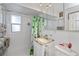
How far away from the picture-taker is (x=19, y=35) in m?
1.79

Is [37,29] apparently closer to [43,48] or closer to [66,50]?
[43,48]

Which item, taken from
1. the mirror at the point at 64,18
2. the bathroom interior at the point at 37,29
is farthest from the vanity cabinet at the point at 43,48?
the mirror at the point at 64,18

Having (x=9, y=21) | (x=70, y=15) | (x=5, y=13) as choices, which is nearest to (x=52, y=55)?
(x=70, y=15)

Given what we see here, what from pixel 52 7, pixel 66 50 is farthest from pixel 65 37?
pixel 52 7

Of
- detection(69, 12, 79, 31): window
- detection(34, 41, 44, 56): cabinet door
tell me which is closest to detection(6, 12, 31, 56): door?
detection(34, 41, 44, 56): cabinet door

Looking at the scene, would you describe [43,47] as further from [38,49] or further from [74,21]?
[74,21]

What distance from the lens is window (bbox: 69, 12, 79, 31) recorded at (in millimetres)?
1690

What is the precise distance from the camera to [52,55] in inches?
68.5

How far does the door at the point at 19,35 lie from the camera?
5.77 ft

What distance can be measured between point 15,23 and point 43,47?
0.53 meters

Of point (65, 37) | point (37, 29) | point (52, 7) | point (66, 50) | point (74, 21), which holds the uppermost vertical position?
point (52, 7)

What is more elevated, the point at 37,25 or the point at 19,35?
the point at 37,25

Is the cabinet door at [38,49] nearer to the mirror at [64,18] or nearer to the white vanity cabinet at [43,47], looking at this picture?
the white vanity cabinet at [43,47]

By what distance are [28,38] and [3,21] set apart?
Answer: 16.6 inches
